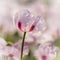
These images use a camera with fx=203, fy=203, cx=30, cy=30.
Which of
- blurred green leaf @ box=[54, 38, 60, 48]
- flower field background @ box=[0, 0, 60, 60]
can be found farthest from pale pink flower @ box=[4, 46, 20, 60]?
blurred green leaf @ box=[54, 38, 60, 48]

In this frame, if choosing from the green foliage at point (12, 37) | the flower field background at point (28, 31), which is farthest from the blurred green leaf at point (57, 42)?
the green foliage at point (12, 37)

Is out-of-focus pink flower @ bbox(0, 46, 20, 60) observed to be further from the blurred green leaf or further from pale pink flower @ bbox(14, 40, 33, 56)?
the blurred green leaf

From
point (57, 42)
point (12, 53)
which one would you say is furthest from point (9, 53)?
point (57, 42)

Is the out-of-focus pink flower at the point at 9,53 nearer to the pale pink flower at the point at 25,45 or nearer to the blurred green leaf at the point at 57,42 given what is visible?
the pale pink flower at the point at 25,45

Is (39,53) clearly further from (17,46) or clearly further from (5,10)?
(5,10)

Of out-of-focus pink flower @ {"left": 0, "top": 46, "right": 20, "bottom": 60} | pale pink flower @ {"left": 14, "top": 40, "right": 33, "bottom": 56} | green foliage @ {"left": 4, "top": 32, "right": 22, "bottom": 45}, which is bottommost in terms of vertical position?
out-of-focus pink flower @ {"left": 0, "top": 46, "right": 20, "bottom": 60}

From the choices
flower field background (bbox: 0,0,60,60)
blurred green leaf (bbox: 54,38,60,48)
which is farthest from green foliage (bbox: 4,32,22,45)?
blurred green leaf (bbox: 54,38,60,48)

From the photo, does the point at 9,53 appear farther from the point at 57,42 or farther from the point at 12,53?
the point at 57,42

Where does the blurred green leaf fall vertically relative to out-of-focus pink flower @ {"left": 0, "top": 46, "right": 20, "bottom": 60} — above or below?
above

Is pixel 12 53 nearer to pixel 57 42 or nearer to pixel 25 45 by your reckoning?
pixel 25 45
